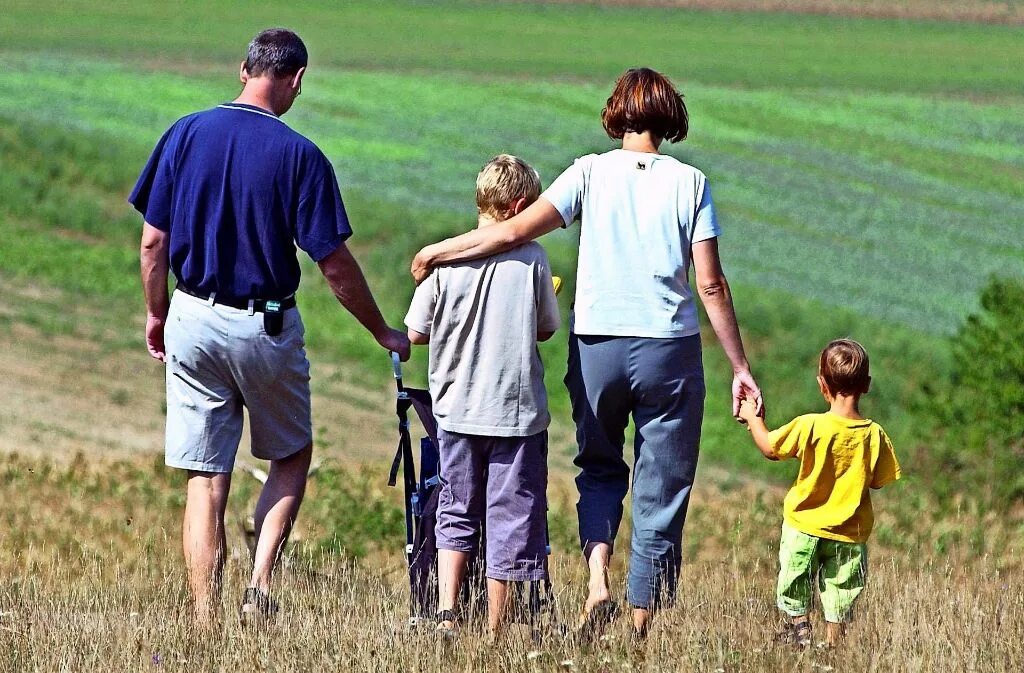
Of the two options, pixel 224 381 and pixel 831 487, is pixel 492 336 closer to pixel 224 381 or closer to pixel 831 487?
pixel 224 381

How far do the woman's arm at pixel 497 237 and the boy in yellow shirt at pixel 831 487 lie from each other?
80 cm

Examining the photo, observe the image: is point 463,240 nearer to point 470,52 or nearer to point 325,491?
point 325,491

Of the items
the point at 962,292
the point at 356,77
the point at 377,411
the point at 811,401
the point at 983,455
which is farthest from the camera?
the point at 356,77

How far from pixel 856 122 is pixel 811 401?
16.4m

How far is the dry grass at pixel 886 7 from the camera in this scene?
40406 millimetres

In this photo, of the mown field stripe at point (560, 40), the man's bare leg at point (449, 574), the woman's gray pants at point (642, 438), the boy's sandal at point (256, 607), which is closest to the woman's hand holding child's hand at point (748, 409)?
the woman's gray pants at point (642, 438)

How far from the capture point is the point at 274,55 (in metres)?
4.75

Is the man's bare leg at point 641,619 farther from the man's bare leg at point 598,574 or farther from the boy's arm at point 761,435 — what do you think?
the boy's arm at point 761,435

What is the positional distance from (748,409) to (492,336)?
30.4 inches

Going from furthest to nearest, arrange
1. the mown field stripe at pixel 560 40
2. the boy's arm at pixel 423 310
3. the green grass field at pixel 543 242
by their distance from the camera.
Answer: the mown field stripe at pixel 560 40
the green grass field at pixel 543 242
the boy's arm at pixel 423 310

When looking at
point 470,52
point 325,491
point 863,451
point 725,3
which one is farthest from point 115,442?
point 725,3

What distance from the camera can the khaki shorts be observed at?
473 centimetres

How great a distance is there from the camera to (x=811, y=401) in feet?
49.9

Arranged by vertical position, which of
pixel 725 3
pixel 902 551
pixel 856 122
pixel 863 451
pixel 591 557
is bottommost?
pixel 902 551
